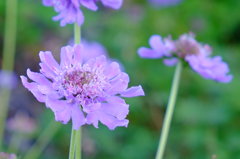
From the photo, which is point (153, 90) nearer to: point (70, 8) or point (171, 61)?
point (171, 61)

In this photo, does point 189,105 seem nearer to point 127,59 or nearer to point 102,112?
point 127,59

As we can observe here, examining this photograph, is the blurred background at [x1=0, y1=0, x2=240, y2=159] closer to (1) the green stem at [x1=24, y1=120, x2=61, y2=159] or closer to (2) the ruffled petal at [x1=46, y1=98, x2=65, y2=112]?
(1) the green stem at [x1=24, y1=120, x2=61, y2=159]

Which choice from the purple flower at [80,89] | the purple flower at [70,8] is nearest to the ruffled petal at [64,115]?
the purple flower at [80,89]

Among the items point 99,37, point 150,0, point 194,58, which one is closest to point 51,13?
point 99,37

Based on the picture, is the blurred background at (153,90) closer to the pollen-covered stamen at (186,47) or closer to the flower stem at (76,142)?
the pollen-covered stamen at (186,47)

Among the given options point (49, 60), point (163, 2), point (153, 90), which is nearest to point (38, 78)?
point (49, 60)

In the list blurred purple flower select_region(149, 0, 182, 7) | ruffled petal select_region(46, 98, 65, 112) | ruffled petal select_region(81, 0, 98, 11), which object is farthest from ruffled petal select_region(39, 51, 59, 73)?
blurred purple flower select_region(149, 0, 182, 7)
